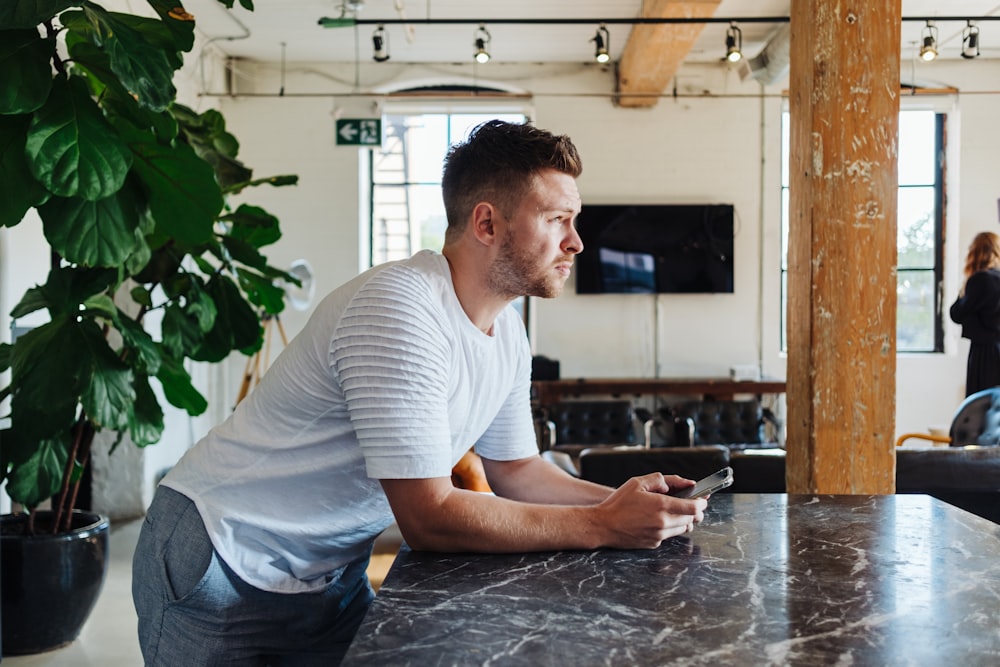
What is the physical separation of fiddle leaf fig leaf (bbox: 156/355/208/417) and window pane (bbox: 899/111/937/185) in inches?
275

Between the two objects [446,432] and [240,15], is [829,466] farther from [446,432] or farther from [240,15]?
[240,15]

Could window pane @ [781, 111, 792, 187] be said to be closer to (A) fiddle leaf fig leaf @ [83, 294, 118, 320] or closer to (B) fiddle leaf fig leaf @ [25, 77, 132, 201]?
(A) fiddle leaf fig leaf @ [83, 294, 118, 320]

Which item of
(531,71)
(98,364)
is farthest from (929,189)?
(98,364)

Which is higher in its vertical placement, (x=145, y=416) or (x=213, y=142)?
(x=213, y=142)

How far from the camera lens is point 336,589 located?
5.32 feet

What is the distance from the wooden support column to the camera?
2572 millimetres

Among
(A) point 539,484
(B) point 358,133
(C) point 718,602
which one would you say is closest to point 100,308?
(A) point 539,484

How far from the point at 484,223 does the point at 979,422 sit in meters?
4.62

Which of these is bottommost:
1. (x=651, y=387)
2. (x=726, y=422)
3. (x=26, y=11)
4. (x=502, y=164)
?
(x=726, y=422)

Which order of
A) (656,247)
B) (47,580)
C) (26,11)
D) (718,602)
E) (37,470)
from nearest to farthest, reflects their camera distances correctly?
(718,602)
(26,11)
(37,470)
(47,580)
(656,247)

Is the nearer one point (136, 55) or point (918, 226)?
point (136, 55)

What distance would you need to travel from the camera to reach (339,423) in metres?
1.48

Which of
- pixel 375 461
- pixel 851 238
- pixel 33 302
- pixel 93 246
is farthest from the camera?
pixel 33 302

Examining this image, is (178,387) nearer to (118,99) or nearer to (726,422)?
(118,99)
